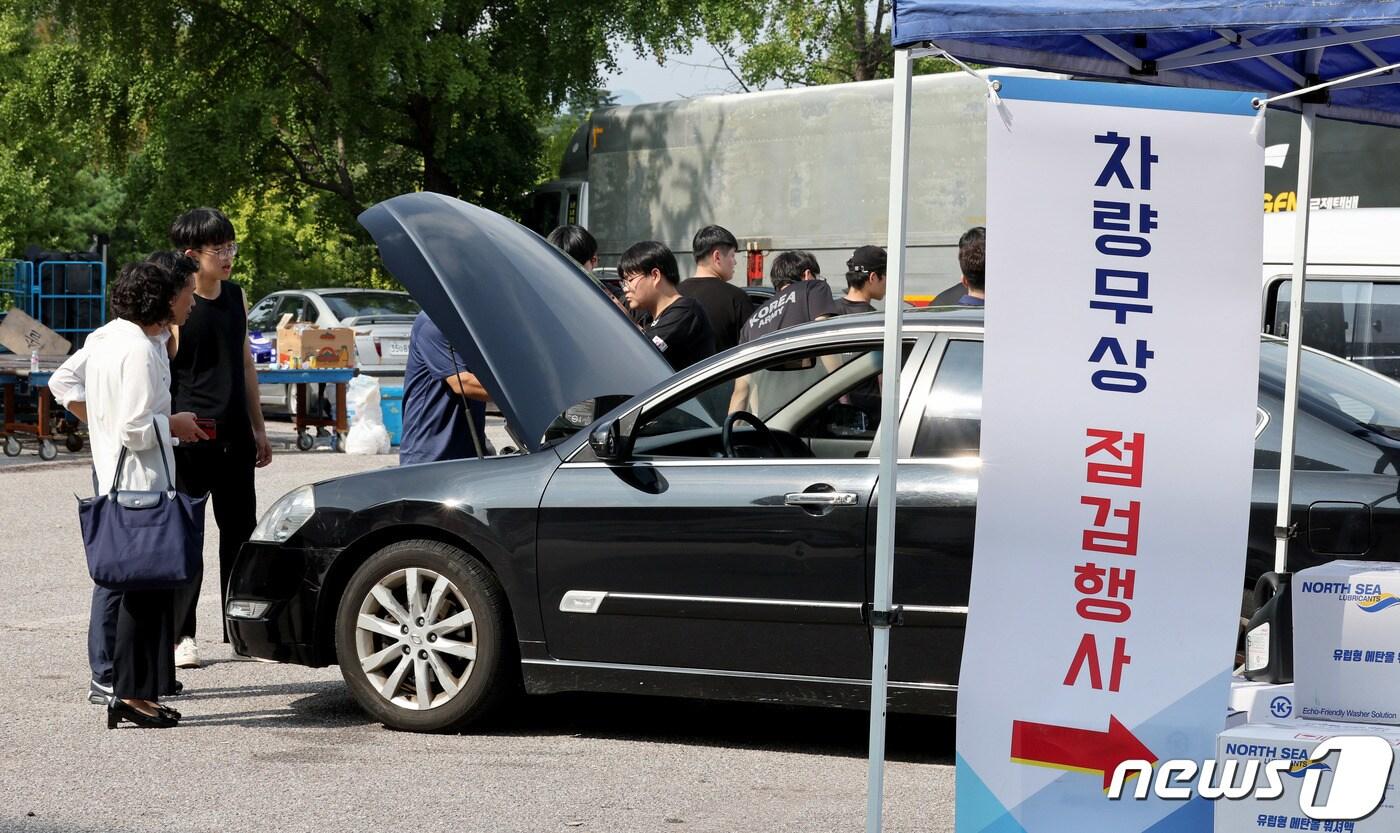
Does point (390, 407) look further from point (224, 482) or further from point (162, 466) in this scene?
point (162, 466)

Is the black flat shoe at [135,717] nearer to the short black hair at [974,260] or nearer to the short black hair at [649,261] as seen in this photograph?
the short black hair at [649,261]

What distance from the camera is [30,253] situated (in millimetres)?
21844

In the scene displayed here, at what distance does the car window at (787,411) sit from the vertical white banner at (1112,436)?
2.12m

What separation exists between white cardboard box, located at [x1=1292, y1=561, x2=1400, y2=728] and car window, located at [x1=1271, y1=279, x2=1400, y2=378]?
4154mm

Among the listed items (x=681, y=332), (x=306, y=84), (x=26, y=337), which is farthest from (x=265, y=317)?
(x=681, y=332)

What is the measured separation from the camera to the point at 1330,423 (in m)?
5.49

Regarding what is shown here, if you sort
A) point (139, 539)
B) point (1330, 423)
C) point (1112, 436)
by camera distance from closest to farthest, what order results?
point (1112, 436), point (1330, 423), point (139, 539)

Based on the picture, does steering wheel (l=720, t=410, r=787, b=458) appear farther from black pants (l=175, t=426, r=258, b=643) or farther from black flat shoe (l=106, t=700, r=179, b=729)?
black flat shoe (l=106, t=700, r=179, b=729)

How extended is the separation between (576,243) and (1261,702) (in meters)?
5.17

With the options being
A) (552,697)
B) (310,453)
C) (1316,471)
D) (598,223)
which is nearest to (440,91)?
(598,223)

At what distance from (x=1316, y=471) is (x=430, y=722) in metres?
3.25

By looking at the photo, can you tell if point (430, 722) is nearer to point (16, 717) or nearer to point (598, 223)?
point (16, 717)

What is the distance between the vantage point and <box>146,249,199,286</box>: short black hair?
6316 millimetres

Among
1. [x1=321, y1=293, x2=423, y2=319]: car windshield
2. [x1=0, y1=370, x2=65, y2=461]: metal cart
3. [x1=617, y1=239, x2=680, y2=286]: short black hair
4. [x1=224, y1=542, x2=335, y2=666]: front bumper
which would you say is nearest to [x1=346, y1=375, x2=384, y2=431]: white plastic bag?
[x1=0, y1=370, x2=65, y2=461]: metal cart
